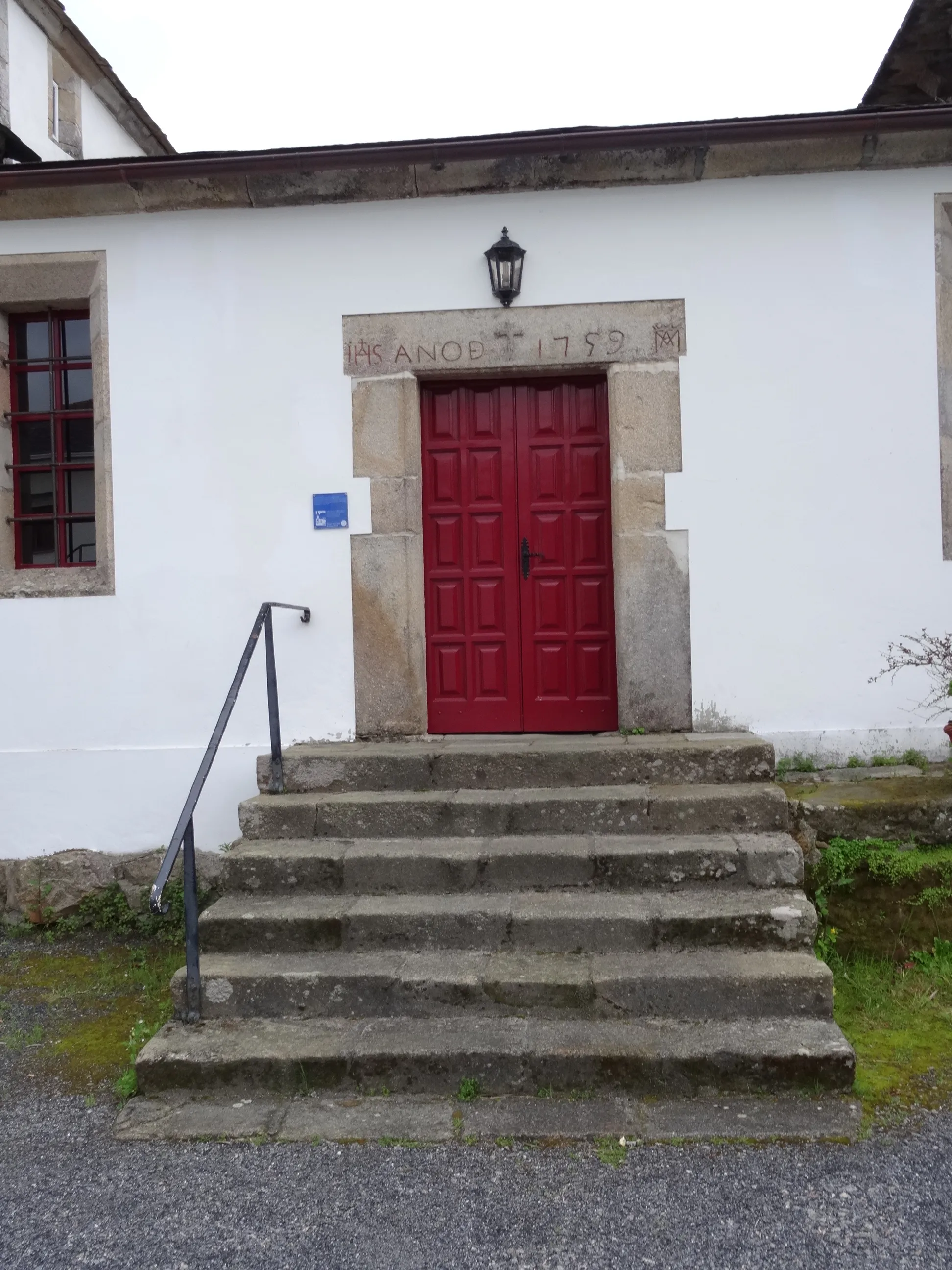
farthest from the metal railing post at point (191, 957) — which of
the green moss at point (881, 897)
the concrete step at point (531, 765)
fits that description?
the green moss at point (881, 897)

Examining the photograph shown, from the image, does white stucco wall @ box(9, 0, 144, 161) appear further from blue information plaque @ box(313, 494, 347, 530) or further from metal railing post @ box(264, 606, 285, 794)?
metal railing post @ box(264, 606, 285, 794)

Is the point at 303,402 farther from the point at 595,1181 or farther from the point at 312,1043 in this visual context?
the point at 595,1181

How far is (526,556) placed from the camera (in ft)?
18.1

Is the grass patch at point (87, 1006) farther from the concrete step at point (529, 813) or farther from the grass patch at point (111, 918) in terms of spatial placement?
the concrete step at point (529, 813)

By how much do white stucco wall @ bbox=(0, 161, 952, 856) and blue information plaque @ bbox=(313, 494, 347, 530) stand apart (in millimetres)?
52

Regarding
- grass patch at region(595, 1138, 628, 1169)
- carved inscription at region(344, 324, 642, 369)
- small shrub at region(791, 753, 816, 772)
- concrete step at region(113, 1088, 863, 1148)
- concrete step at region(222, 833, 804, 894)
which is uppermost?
carved inscription at region(344, 324, 642, 369)

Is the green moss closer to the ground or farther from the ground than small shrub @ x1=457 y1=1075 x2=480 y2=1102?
farther from the ground

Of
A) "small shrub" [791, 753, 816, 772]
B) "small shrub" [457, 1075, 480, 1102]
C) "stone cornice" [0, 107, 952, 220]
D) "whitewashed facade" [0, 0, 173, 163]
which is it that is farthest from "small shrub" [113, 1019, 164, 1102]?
"whitewashed facade" [0, 0, 173, 163]

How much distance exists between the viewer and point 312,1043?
3561mm

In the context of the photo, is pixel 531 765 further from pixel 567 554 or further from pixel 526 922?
pixel 567 554

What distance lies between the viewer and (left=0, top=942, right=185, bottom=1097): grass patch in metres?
3.87

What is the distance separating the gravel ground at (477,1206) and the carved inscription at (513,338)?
3736 millimetres

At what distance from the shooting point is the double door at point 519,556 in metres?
5.51

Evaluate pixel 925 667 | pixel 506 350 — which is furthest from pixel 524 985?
pixel 506 350
